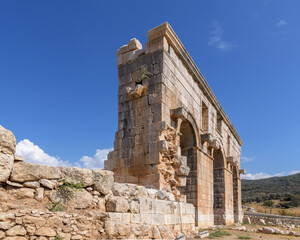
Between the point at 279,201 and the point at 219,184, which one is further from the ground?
the point at 219,184

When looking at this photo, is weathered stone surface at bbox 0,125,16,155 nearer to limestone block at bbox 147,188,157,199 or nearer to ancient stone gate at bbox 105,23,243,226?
limestone block at bbox 147,188,157,199

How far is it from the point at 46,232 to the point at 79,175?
937 mm

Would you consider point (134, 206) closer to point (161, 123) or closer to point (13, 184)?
point (13, 184)

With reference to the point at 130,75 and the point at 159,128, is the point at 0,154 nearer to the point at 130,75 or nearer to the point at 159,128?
the point at 159,128

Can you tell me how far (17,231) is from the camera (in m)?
3.33

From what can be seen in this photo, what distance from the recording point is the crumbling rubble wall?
11.3ft

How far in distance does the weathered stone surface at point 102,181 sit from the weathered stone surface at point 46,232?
102 cm

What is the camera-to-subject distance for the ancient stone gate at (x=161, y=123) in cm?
764

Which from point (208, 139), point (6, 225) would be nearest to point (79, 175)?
point (6, 225)

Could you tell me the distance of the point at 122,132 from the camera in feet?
27.9

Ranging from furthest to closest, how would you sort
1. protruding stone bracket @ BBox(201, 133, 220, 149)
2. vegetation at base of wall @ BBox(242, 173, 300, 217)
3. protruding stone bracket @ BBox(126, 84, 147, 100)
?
vegetation at base of wall @ BBox(242, 173, 300, 217), protruding stone bracket @ BBox(201, 133, 220, 149), protruding stone bracket @ BBox(126, 84, 147, 100)

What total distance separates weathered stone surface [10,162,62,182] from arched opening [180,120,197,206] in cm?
632

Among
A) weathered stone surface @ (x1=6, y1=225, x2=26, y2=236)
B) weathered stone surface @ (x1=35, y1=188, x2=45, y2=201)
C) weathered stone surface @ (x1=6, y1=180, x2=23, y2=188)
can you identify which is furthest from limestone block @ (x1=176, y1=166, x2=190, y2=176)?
weathered stone surface @ (x1=6, y1=225, x2=26, y2=236)

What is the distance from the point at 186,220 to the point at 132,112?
343 centimetres
